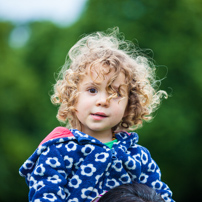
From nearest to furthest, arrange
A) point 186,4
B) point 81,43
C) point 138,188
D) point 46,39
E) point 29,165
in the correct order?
point 138,188 → point 29,165 → point 81,43 → point 186,4 → point 46,39

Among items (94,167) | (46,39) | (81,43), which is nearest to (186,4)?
(46,39)

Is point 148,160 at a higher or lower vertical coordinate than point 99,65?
lower

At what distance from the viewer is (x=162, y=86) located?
13.7m

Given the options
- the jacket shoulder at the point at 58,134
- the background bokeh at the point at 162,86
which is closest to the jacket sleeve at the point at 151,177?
the jacket shoulder at the point at 58,134

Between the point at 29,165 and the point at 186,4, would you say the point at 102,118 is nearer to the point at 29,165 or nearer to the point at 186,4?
the point at 29,165

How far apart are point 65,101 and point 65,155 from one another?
0.58 meters

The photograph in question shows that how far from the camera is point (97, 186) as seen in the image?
3123 mm

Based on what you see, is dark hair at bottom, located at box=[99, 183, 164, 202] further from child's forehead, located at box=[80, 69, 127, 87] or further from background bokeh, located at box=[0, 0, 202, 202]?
background bokeh, located at box=[0, 0, 202, 202]

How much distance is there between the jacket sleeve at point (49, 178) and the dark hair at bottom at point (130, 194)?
0.29m

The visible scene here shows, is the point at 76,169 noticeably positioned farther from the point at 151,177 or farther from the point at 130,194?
the point at 151,177

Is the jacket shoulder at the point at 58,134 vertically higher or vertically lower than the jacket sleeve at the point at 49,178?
higher

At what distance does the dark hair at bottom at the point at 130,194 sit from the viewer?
9.25ft

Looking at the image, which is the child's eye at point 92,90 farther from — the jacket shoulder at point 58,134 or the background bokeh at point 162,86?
the background bokeh at point 162,86

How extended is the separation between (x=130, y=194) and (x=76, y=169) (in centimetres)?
47
